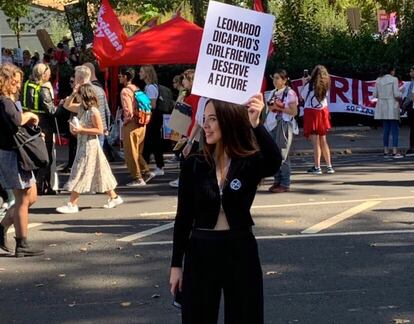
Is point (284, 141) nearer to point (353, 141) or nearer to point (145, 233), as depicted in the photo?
point (145, 233)

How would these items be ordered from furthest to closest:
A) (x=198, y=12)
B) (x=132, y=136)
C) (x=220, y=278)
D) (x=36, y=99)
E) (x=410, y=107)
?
(x=198, y=12) < (x=410, y=107) < (x=132, y=136) < (x=36, y=99) < (x=220, y=278)

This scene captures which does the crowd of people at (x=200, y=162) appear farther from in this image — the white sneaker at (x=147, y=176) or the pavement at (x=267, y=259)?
the pavement at (x=267, y=259)

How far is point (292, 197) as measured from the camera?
40.0 feet

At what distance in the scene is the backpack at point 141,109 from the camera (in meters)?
14.0

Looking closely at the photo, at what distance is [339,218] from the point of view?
10328 millimetres

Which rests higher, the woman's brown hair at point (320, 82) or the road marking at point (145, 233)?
the woman's brown hair at point (320, 82)

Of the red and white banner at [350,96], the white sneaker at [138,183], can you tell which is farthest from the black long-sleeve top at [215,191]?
the red and white banner at [350,96]

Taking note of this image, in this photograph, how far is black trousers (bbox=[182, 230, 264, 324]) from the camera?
448cm

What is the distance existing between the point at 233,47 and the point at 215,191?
91cm

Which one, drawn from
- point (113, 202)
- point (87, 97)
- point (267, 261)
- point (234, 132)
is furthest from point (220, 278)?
point (113, 202)

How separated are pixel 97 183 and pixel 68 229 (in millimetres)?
1118

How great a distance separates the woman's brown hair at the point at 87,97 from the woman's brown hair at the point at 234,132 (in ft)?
22.2

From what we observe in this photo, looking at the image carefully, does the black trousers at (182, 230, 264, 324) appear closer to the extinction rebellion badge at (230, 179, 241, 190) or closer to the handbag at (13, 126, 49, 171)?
the extinction rebellion badge at (230, 179, 241, 190)

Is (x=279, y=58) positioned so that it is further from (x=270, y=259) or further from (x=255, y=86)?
Answer: (x=255, y=86)
